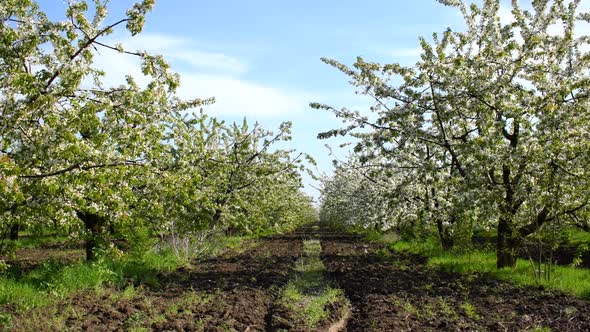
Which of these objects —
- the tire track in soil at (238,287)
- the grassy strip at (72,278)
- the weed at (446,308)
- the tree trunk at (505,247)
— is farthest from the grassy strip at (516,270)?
the grassy strip at (72,278)

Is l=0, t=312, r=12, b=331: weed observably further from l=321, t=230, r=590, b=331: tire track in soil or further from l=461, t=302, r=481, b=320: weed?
l=461, t=302, r=481, b=320: weed

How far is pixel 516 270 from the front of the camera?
575 inches

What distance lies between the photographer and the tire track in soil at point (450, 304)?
886 centimetres

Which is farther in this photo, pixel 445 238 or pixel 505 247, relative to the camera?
pixel 445 238

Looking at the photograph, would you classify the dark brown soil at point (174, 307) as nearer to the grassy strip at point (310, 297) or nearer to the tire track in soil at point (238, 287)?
the tire track in soil at point (238, 287)

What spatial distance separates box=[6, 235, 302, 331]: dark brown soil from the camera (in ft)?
27.5

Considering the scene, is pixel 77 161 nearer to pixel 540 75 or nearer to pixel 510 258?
pixel 540 75

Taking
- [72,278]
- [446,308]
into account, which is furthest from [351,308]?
[72,278]

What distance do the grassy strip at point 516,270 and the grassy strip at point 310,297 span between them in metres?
4.29

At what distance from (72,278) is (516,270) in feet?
37.7

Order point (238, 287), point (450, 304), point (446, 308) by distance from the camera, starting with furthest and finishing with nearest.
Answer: point (238, 287) → point (450, 304) → point (446, 308)

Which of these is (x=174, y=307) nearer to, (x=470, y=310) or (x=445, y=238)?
(x=470, y=310)

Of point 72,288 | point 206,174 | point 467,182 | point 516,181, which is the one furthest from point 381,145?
point 72,288

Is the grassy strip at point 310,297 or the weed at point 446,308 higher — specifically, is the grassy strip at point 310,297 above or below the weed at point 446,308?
below
